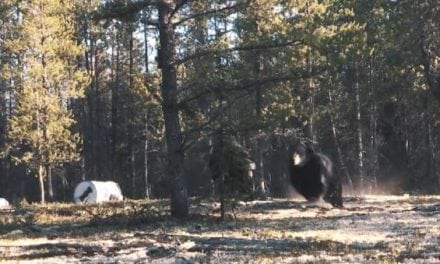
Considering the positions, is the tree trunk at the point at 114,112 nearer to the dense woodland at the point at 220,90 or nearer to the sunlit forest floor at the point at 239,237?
the dense woodland at the point at 220,90

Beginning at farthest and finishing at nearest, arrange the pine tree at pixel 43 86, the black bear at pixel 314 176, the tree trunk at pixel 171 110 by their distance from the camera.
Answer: the pine tree at pixel 43 86
the black bear at pixel 314 176
the tree trunk at pixel 171 110

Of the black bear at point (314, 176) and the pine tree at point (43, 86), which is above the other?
the pine tree at point (43, 86)

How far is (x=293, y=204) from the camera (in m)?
21.7

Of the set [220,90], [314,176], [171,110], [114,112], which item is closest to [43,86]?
[114,112]

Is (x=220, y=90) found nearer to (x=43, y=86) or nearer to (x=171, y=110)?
(x=171, y=110)

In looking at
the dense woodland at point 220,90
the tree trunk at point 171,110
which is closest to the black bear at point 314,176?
the dense woodland at point 220,90

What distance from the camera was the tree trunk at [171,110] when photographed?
17.0 m

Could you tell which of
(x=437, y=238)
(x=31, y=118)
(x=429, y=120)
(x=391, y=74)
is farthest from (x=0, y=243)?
(x=429, y=120)

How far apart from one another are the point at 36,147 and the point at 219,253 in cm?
2680

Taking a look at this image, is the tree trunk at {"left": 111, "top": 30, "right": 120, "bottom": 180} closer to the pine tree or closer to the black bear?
the pine tree

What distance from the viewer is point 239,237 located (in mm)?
12633

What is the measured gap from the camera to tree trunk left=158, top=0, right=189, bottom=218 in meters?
17.0

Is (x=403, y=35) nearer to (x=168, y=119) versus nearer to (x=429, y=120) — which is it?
(x=168, y=119)

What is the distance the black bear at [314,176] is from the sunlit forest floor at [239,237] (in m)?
0.88
